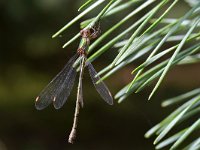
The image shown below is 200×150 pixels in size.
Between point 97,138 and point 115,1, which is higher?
point 115,1

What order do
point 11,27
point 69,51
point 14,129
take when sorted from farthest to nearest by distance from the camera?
point 14,129, point 69,51, point 11,27

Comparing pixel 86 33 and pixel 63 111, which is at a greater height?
pixel 86 33

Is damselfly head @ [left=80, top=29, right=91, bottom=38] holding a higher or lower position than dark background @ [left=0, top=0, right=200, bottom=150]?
higher

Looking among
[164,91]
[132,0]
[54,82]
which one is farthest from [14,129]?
[132,0]

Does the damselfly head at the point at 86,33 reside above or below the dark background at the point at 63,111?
above

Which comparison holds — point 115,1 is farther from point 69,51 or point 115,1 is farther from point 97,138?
point 97,138

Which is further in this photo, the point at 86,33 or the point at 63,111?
the point at 63,111

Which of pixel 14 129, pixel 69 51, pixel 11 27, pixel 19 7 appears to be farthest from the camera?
pixel 14 129

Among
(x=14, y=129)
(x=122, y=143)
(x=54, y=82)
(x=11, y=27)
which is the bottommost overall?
(x=122, y=143)

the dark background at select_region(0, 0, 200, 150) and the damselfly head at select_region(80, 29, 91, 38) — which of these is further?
the dark background at select_region(0, 0, 200, 150)

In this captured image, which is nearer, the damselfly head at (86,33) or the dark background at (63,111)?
the damselfly head at (86,33)

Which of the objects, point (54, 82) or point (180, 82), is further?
point (180, 82)
